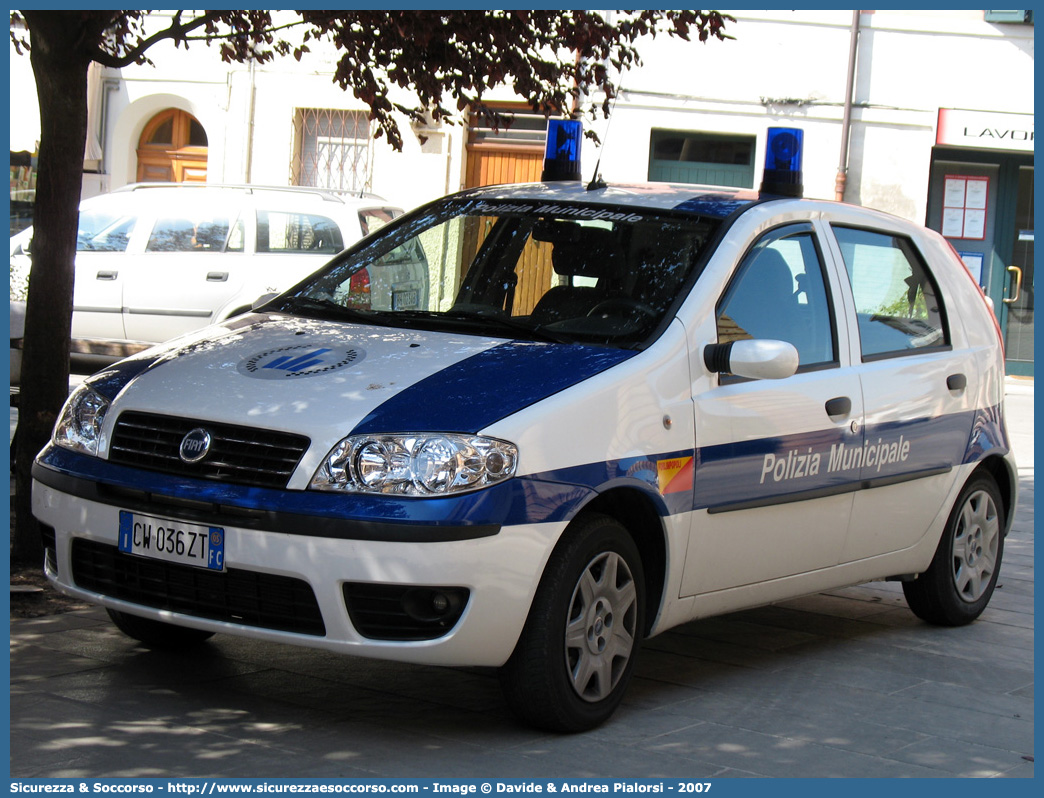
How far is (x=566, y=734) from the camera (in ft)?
15.2

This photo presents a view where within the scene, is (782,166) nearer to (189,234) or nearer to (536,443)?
(536,443)

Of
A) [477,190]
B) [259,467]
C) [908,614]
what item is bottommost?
[908,614]

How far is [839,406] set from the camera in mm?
5664

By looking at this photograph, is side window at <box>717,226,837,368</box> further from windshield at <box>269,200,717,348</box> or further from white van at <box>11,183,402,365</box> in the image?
white van at <box>11,183,402,365</box>

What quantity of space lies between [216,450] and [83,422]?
692mm

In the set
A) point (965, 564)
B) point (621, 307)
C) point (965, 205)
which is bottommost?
point (965, 564)

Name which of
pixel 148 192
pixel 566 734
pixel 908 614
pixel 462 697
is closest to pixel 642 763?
pixel 566 734

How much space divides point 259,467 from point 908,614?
3.90m

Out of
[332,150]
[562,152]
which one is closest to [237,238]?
[332,150]

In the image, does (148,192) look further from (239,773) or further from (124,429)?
(239,773)

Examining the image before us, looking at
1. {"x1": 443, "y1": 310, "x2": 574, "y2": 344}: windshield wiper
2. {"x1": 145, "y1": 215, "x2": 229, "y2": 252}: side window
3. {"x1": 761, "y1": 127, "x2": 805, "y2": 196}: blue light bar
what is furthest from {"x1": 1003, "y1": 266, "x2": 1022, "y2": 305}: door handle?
{"x1": 443, "y1": 310, "x2": 574, "y2": 344}: windshield wiper

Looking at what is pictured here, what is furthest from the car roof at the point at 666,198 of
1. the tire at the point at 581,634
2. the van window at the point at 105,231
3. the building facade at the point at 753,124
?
the building facade at the point at 753,124

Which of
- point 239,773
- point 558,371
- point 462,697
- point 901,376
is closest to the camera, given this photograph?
point 239,773

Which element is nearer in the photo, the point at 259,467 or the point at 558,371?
Result: the point at 259,467
